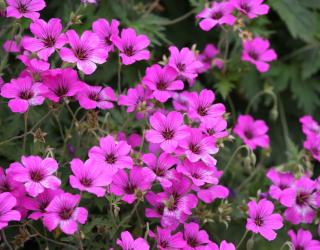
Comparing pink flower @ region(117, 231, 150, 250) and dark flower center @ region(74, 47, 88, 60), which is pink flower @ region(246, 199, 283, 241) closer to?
pink flower @ region(117, 231, 150, 250)

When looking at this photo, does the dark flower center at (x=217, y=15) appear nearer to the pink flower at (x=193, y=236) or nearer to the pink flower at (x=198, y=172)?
the pink flower at (x=198, y=172)

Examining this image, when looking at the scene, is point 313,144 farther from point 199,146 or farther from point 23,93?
point 23,93

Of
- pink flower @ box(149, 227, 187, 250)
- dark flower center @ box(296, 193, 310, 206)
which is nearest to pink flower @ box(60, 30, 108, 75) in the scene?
pink flower @ box(149, 227, 187, 250)

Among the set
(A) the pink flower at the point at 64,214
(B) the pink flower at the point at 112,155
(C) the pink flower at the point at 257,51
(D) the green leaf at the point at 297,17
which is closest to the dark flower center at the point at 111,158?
(B) the pink flower at the point at 112,155

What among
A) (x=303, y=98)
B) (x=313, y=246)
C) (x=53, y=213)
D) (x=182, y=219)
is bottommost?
(x=303, y=98)

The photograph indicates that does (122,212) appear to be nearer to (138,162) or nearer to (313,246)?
(138,162)

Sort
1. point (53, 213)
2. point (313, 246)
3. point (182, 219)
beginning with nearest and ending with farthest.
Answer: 1. point (53, 213)
2. point (182, 219)
3. point (313, 246)

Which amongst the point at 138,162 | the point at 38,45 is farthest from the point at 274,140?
the point at 38,45
